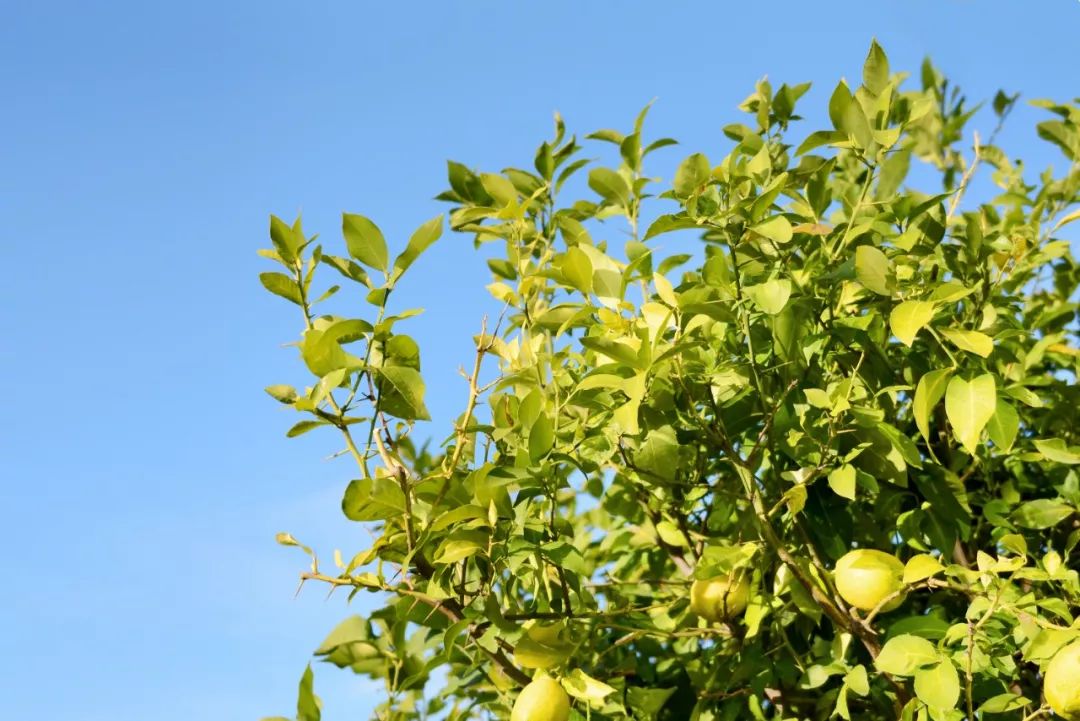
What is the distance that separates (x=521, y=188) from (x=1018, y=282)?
1.08m

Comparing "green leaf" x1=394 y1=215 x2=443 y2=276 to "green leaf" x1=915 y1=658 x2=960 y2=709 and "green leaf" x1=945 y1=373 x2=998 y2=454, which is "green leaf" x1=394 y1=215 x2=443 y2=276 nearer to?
"green leaf" x1=945 y1=373 x2=998 y2=454

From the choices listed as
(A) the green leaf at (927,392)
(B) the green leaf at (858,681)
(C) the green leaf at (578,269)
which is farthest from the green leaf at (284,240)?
(B) the green leaf at (858,681)

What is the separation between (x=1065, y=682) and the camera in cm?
121

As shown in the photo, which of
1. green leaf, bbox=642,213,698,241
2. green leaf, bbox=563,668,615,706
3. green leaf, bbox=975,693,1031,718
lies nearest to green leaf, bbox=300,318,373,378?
green leaf, bbox=642,213,698,241

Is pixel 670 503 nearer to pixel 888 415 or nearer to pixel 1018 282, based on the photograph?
pixel 888 415

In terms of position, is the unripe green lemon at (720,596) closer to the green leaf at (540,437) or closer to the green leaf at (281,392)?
the green leaf at (540,437)

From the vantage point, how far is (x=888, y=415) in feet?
5.29

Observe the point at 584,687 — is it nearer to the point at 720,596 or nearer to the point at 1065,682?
the point at 720,596

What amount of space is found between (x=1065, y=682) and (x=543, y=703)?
24.1 inches

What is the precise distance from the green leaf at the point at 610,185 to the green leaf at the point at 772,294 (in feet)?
2.01

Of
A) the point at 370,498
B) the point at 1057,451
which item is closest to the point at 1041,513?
the point at 1057,451

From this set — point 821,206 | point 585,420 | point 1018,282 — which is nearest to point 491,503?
point 585,420

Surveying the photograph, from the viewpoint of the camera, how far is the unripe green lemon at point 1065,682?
120 centimetres

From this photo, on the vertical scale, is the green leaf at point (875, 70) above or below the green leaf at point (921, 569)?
above
